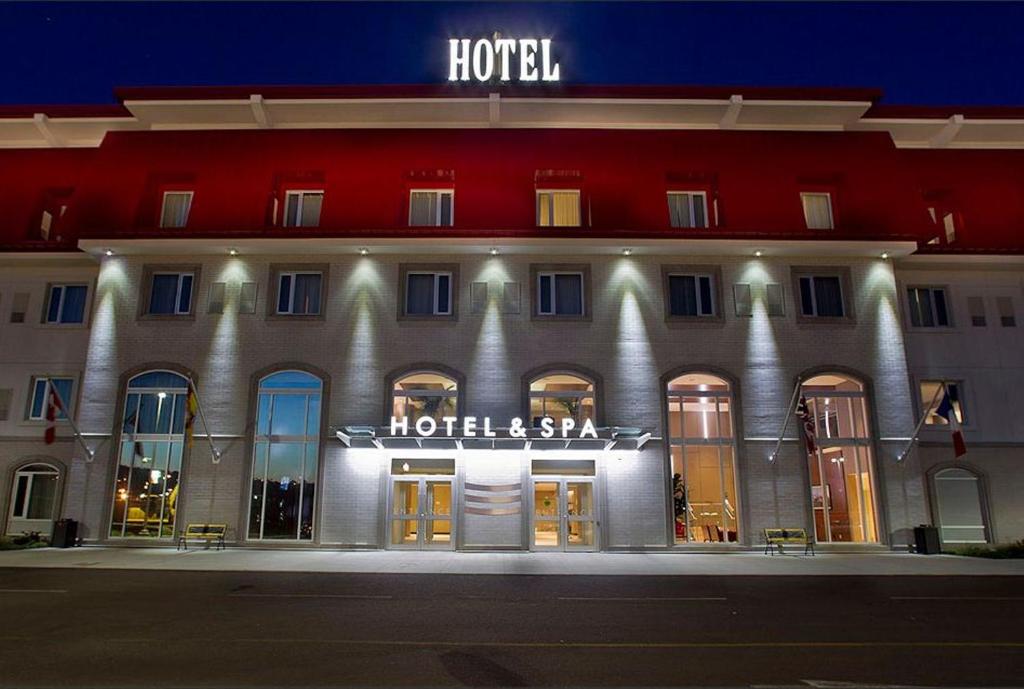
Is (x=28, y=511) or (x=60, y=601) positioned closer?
(x=60, y=601)

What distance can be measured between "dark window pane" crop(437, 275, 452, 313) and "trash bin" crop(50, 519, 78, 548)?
1238 cm

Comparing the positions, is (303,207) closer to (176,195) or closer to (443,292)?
(176,195)

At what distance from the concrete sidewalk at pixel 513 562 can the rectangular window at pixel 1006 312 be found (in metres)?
8.07

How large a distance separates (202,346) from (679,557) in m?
15.5

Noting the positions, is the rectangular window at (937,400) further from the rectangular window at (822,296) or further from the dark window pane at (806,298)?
the dark window pane at (806,298)

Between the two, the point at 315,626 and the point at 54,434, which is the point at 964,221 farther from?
the point at 54,434

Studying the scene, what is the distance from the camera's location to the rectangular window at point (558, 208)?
72.1 feet

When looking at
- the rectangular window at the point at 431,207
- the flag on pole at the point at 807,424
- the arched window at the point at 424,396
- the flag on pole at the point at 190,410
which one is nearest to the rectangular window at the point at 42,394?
the flag on pole at the point at 190,410

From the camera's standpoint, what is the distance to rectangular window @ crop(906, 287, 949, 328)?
72.4 ft

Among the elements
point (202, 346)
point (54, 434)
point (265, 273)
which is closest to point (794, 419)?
point (265, 273)

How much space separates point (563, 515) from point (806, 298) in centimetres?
1017

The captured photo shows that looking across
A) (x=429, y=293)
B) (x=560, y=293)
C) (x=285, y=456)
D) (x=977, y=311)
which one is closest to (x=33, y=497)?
(x=285, y=456)

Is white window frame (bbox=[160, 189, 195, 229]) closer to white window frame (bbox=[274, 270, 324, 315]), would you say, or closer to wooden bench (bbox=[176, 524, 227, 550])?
white window frame (bbox=[274, 270, 324, 315])

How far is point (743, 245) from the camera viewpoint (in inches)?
821
